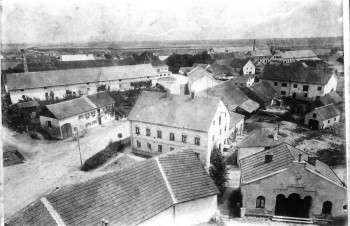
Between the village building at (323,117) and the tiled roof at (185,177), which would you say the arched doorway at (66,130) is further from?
the village building at (323,117)

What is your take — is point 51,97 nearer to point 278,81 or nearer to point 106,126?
point 106,126

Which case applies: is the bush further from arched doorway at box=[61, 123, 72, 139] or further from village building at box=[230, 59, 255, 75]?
village building at box=[230, 59, 255, 75]

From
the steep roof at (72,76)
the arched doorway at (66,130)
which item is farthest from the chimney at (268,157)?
the steep roof at (72,76)

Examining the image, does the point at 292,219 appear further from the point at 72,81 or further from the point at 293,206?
the point at 72,81

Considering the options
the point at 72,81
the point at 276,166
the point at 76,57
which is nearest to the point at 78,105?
the point at 72,81

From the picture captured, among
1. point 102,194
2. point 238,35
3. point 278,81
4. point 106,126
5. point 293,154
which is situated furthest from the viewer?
point 278,81

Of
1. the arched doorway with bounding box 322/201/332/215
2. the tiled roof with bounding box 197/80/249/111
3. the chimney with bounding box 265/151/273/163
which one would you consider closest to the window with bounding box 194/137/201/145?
the chimney with bounding box 265/151/273/163

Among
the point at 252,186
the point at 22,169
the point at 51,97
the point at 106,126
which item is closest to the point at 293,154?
the point at 252,186

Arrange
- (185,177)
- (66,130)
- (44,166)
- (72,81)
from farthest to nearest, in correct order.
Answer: (72,81) < (66,130) < (44,166) < (185,177)
